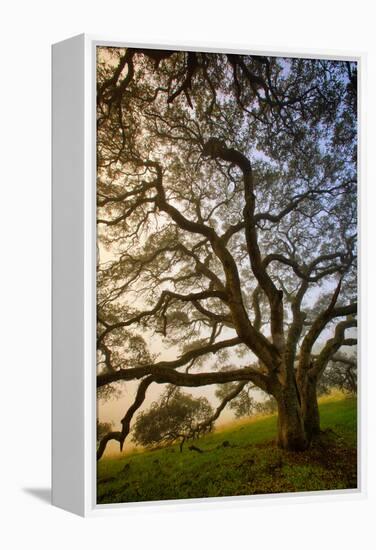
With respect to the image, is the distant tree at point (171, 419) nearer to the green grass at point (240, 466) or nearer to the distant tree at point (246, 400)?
the green grass at point (240, 466)

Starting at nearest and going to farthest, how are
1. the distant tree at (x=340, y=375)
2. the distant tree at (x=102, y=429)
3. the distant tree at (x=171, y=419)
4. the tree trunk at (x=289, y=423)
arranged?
1. the distant tree at (x=102, y=429)
2. the distant tree at (x=171, y=419)
3. the tree trunk at (x=289, y=423)
4. the distant tree at (x=340, y=375)

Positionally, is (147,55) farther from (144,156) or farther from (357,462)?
(357,462)

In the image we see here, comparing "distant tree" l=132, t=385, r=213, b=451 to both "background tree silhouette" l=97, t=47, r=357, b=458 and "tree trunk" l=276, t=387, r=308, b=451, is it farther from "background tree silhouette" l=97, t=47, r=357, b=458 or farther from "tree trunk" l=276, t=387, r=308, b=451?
"tree trunk" l=276, t=387, r=308, b=451

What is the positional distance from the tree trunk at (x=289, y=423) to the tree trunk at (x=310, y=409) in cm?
6

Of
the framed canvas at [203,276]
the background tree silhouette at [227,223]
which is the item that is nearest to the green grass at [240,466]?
the framed canvas at [203,276]

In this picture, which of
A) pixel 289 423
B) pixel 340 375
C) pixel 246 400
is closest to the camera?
pixel 246 400

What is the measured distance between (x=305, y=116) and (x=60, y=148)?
2.03 meters

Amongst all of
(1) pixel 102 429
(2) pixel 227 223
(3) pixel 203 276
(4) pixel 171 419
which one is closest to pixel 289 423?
(4) pixel 171 419

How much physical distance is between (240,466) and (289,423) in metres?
0.54

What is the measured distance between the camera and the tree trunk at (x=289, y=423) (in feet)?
32.1

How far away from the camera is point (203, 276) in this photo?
Answer: 9547 millimetres

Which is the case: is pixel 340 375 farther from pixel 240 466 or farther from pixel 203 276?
pixel 203 276

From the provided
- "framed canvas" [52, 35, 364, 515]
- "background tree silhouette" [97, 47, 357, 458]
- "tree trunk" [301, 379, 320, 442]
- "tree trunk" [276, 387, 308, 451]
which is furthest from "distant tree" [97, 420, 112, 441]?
"tree trunk" [301, 379, 320, 442]
